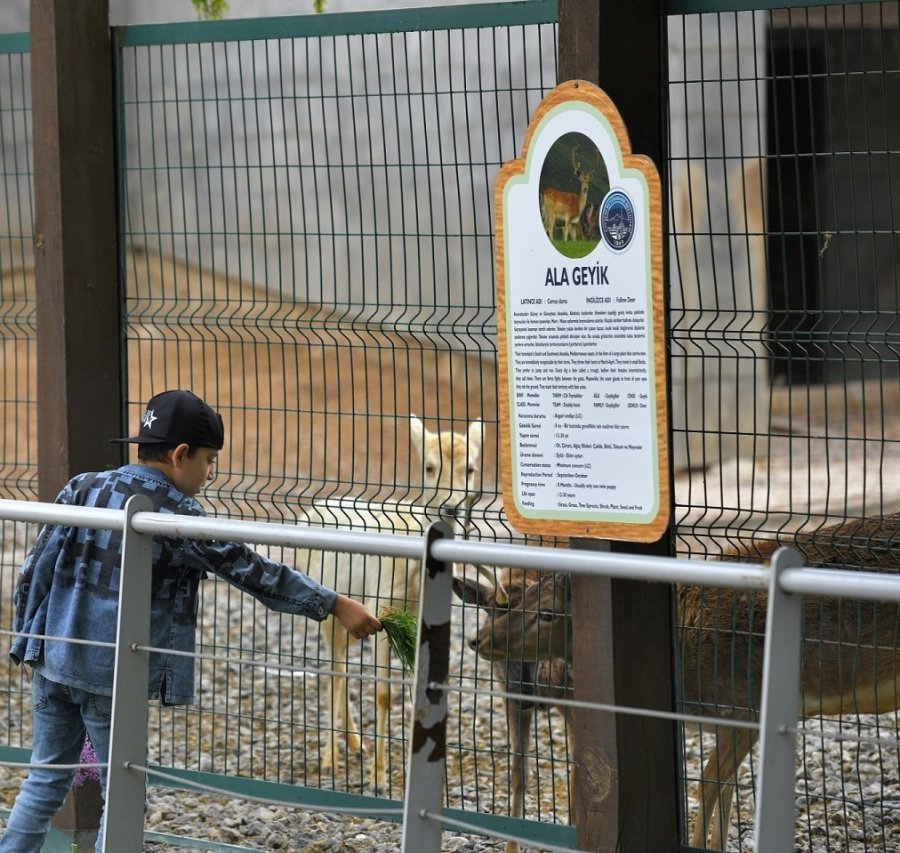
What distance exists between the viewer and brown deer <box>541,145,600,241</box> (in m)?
4.58

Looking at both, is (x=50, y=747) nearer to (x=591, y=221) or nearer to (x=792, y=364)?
(x=591, y=221)

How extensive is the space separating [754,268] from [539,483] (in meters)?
10.3

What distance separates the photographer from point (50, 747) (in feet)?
15.0

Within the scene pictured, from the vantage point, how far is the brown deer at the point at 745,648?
5.20 m

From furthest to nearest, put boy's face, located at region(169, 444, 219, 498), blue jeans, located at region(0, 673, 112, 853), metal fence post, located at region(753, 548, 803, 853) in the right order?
boy's face, located at region(169, 444, 219, 498) < blue jeans, located at region(0, 673, 112, 853) < metal fence post, located at region(753, 548, 803, 853)

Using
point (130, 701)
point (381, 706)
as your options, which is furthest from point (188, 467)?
point (381, 706)

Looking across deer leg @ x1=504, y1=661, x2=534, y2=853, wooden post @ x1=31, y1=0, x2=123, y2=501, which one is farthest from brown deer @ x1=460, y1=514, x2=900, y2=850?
wooden post @ x1=31, y1=0, x2=123, y2=501

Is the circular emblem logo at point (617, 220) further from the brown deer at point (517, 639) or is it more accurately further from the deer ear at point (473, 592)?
the deer ear at point (473, 592)

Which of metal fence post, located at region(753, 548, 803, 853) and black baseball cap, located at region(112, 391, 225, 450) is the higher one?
black baseball cap, located at region(112, 391, 225, 450)

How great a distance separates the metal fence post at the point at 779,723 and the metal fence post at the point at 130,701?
5.72 feet

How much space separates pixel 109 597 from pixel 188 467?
49 centimetres

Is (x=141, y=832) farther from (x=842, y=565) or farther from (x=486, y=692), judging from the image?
(x=842, y=565)

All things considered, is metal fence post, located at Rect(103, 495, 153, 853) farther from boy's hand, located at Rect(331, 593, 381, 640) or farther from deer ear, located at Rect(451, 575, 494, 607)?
deer ear, located at Rect(451, 575, 494, 607)

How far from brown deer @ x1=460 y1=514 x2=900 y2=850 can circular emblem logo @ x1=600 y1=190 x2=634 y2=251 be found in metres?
1.29
